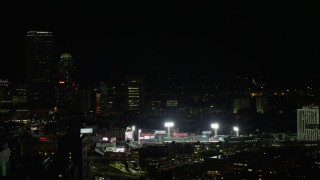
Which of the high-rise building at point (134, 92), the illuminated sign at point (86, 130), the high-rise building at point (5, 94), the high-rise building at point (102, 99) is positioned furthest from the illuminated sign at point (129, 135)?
the high-rise building at point (5, 94)

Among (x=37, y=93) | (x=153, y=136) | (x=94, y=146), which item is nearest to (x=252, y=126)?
(x=153, y=136)

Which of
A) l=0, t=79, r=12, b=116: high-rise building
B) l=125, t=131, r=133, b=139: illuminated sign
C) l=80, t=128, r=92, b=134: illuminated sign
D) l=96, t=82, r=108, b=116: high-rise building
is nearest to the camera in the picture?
l=80, t=128, r=92, b=134: illuminated sign

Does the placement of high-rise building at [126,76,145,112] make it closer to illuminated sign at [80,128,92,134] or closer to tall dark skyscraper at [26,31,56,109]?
tall dark skyscraper at [26,31,56,109]

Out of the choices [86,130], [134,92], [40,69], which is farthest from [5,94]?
[86,130]

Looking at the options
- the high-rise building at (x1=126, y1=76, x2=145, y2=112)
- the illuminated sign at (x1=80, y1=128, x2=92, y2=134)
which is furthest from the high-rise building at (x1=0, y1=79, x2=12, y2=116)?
the illuminated sign at (x1=80, y1=128, x2=92, y2=134)

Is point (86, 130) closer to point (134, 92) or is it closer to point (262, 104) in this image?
point (262, 104)

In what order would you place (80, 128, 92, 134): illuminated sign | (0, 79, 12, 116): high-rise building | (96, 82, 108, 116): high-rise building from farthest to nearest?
(96, 82, 108, 116): high-rise building < (0, 79, 12, 116): high-rise building < (80, 128, 92, 134): illuminated sign
